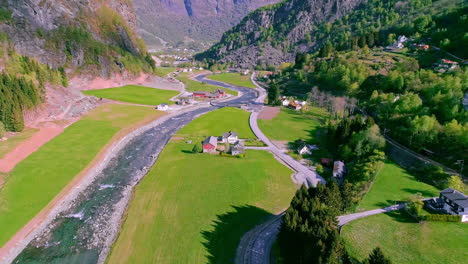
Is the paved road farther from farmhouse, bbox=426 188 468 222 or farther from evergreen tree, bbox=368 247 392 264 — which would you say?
farmhouse, bbox=426 188 468 222

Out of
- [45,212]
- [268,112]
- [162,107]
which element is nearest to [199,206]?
[45,212]

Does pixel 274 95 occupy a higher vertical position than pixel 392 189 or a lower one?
higher

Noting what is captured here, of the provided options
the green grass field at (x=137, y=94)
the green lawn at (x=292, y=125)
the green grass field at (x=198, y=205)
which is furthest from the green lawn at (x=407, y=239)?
the green grass field at (x=137, y=94)

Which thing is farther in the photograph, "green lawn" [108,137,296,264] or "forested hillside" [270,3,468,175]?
"forested hillside" [270,3,468,175]

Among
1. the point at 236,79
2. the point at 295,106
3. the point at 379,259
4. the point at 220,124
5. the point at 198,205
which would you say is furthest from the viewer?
the point at 236,79

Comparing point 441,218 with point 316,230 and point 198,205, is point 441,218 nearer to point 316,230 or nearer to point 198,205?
point 316,230

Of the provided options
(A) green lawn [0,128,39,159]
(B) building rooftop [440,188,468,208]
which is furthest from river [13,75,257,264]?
(B) building rooftop [440,188,468,208]
